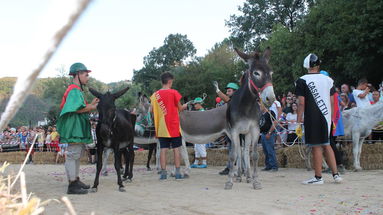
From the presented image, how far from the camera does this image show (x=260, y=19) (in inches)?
2319

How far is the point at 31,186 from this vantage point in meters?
8.69

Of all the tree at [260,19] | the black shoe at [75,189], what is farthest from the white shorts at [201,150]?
the tree at [260,19]

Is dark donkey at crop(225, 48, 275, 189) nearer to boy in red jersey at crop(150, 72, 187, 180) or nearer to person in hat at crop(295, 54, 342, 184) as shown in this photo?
person in hat at crop(295, 54, 342, 184)

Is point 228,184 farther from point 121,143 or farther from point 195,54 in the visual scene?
point 195,54

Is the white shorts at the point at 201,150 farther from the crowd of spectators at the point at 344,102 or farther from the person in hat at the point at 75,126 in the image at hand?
the person in hat at the point at 75,126

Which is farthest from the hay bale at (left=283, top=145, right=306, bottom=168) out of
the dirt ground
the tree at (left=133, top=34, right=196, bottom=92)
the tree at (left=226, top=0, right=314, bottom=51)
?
the tree at (left=133, top=34, right=196, bottom=92)

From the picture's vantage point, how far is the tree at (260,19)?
57.0 metres

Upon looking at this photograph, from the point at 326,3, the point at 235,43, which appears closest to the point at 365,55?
the point at 326,3

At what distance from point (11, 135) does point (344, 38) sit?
22003mm

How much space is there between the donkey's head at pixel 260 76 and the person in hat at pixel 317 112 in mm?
729

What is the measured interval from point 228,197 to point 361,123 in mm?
5113

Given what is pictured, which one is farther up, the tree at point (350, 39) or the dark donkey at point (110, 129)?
the tree at point (350, 39)

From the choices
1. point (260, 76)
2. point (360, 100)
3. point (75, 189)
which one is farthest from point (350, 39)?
point (75, 189)

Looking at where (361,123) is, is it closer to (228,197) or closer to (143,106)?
(228,197)
